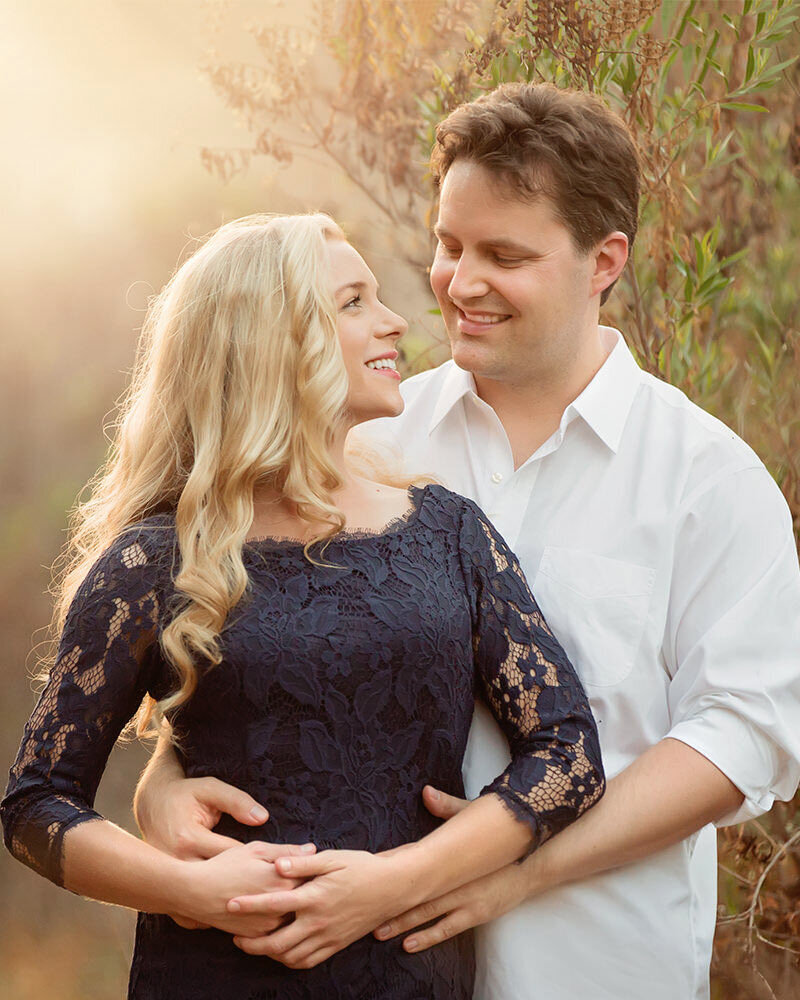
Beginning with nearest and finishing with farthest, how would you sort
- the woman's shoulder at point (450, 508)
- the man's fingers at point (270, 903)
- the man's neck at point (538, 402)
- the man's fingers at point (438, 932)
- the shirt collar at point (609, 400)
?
the man's fingers at point (270, 903) → the man's fingers at point (438, 932) → the woman's shoulder at point (450, 508) → the shirt collar at point (609, 400) → the man's neck at point (538, 402)

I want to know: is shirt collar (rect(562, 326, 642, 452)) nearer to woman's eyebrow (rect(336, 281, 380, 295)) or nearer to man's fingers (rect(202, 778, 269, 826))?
woman's eyebrow (rect(336, 281, 380, 295))

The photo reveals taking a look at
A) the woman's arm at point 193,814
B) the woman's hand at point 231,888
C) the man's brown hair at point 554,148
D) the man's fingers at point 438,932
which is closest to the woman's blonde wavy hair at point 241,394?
the woman's arm at point 193,814

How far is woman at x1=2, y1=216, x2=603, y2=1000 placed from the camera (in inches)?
63.7

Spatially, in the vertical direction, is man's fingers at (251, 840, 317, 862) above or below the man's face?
below

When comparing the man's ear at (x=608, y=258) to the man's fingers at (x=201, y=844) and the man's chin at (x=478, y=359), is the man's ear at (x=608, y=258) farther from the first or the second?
the man's fingers at (x=201, y=844)

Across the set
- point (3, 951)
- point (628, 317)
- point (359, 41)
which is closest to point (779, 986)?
point (628, 317)

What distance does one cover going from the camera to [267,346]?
1.76m

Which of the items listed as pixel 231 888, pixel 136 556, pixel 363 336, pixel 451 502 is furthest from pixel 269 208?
pixel 231 888

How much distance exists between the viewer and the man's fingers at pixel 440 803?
5.53ft

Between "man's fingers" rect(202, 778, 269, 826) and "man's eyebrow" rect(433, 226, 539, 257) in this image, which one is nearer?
"man's fingers" rect(202, 778, 269, 826)

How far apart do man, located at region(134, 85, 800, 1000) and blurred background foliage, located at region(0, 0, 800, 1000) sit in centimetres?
76

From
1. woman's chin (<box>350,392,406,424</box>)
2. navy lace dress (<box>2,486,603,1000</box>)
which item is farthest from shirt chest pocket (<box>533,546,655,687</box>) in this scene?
woman's chin (<box>350,392,406,424</box>)

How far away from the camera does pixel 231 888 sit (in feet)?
5.15

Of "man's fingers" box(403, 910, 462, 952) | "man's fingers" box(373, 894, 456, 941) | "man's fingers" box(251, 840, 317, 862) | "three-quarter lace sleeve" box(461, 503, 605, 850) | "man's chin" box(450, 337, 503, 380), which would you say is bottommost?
"man's fingers" box(403, 910, 462, 952)
